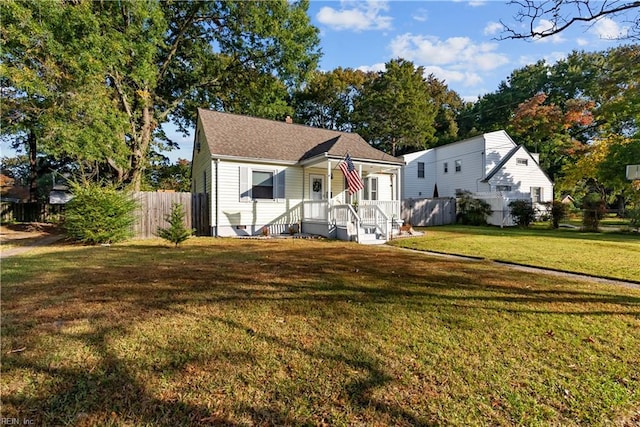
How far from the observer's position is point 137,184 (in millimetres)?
18516

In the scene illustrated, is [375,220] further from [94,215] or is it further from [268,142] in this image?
[94,215]

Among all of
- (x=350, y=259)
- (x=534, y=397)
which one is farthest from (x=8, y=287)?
(x=534, y=397)

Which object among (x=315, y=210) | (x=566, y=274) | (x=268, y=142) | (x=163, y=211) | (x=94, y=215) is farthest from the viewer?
(x=268, y=142)

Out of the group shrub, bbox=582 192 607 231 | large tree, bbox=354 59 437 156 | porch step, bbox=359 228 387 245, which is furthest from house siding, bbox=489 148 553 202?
porch step, bbox=359 228 387 245

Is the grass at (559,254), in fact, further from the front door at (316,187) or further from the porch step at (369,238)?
the front door at (316,187)

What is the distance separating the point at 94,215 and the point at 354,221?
894cm

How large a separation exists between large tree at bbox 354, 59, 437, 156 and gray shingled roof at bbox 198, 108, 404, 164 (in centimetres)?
1763

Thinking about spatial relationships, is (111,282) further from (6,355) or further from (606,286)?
(606,286)

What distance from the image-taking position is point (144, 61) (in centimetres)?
1614

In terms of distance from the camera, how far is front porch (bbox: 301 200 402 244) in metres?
12.1

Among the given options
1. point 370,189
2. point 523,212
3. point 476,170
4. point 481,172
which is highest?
point 476,170

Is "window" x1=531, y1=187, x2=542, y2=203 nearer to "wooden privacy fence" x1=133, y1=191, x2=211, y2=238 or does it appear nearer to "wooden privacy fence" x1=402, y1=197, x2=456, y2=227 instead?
"wooden privacy fence" x1=402, y1=197, x2=456, y2=227

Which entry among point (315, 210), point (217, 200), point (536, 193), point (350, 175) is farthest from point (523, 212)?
point (217, 200)

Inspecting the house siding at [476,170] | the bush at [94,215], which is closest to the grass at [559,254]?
the bush at [94,215]
